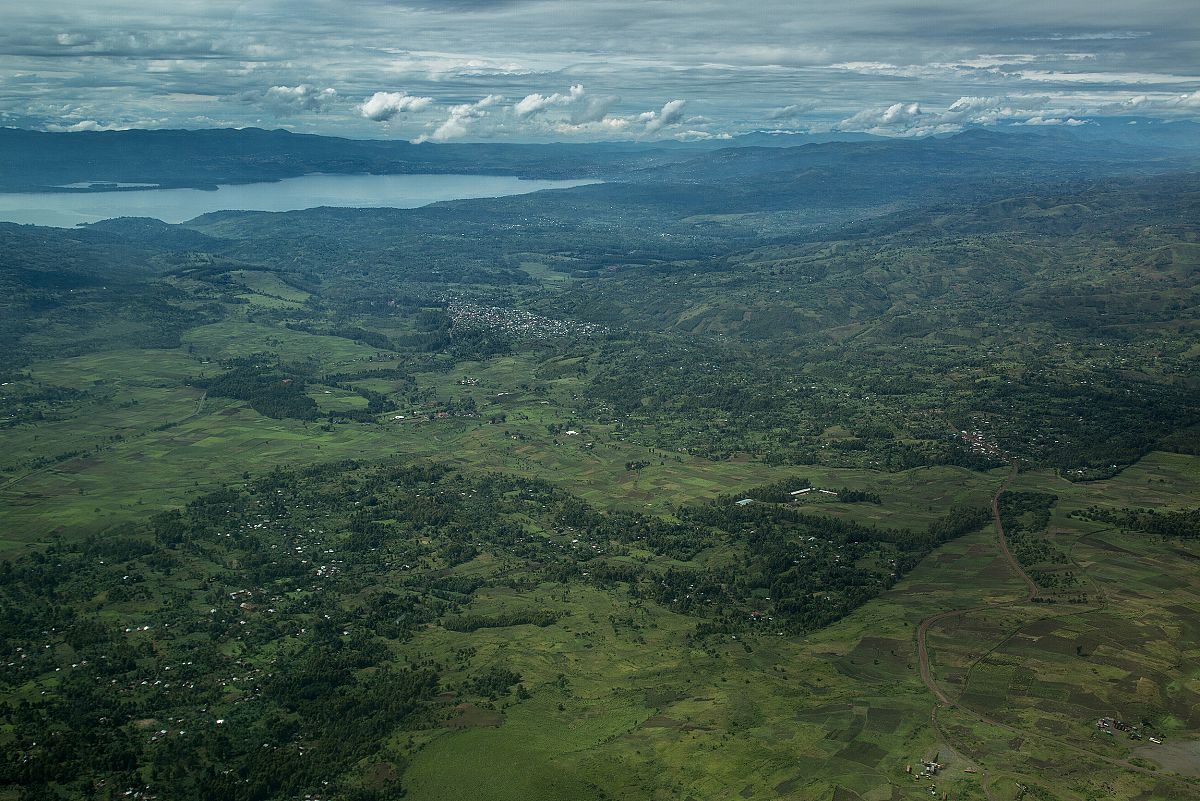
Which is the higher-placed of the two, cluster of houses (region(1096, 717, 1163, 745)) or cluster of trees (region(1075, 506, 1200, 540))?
cluster of houses (region(1096, 717, 1163, 745))

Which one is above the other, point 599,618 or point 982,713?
point 982,713

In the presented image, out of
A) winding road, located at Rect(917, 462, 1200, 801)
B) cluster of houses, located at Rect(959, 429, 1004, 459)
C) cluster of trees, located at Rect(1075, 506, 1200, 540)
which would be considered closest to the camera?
winding road, located at Rect(917, 462, 1200, 801)

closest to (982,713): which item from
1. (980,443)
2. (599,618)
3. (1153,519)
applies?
(599,618)

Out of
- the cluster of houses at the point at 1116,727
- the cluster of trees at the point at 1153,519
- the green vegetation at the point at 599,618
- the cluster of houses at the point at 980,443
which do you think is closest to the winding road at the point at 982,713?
the green vegetation at the point at 599,618

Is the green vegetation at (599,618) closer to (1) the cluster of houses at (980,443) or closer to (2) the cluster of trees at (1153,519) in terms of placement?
(2) the cluster of trees at (1153,519)

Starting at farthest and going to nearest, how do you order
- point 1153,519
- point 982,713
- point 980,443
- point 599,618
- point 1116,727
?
point 980,443, point 1153,519, point 599,618, point 982,713, point 1116,727

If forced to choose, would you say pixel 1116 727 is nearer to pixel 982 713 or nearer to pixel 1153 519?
pixel 982 713

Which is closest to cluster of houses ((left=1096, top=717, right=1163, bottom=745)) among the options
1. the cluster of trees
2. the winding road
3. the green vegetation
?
the green vegetation

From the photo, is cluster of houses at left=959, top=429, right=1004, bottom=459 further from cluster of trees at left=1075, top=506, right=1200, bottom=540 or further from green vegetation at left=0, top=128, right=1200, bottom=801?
cluster of trees at left=1075, top=506, right=1200, bottom=540

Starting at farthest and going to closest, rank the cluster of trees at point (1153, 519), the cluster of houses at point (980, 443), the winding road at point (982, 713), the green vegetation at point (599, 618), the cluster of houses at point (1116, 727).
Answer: the cluster of houses at point (980, 443) < the cluster of trees at point (1153, 519) < the cluster of houses at point (1116, 727) < the green vegetation at point (599, 618) < the winding road at point (982, 713)

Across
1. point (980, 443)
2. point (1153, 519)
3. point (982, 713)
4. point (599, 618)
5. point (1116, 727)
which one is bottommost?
point (980, 443)

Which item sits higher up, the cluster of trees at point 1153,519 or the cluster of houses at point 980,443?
the cluster of trees at point 1153,519

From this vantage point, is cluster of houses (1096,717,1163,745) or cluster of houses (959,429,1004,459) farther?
cluster of houses (959,429,1004,459)
